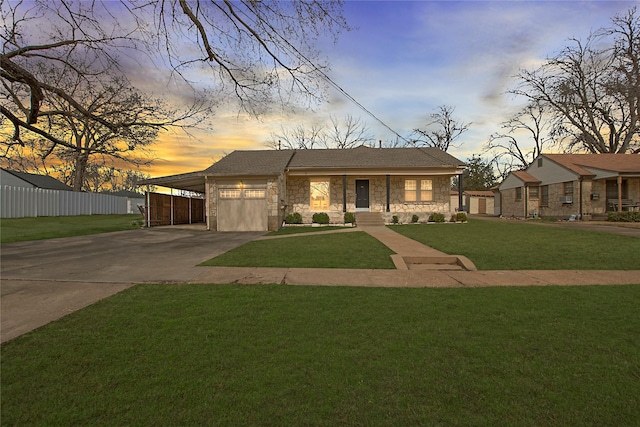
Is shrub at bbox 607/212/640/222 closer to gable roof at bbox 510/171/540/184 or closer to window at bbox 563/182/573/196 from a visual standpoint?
window at bbox 563/182/573/196

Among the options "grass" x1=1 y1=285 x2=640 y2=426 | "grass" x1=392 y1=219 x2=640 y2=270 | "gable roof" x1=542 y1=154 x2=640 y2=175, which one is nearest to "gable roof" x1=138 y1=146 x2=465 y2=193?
"gable roof" x1=542 y1=154 x2=640 y2=175

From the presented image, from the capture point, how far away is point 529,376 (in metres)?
2.55

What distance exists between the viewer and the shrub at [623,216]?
18.7 m

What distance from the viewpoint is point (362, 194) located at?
20.8 metres

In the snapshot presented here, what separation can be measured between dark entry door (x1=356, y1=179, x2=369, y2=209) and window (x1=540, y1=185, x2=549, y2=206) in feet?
46.8

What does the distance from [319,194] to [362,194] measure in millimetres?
2735

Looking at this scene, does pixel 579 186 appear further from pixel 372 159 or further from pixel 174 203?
pixel 174 203

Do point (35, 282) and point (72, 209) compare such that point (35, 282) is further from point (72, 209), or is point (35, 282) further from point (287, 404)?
point (72, 209)

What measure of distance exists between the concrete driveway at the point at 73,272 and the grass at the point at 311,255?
0.86m

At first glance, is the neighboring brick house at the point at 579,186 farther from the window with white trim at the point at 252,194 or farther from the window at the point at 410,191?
the window with white trim at the point at 252,194

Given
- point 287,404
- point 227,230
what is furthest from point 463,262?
point 227,230

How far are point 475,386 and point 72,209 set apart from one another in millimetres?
33105

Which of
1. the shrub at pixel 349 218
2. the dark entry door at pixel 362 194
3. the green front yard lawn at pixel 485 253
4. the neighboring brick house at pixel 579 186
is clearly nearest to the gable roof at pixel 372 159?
the dark entry door at pixel 362 194

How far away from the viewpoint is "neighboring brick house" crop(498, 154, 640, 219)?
20.6 m
